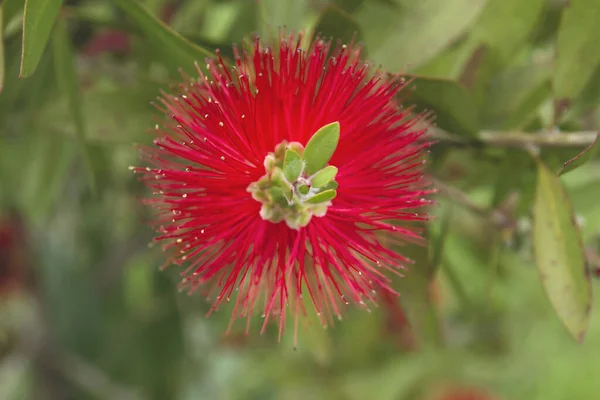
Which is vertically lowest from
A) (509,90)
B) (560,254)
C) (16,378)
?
(560,254)

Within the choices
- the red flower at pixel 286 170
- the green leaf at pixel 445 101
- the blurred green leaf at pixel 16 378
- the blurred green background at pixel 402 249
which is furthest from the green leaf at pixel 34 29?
the blurred green leaf at pixel 16 378

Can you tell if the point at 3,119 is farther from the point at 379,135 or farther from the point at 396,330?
the point at 396,330

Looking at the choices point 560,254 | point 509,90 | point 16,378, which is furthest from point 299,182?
point 16,378

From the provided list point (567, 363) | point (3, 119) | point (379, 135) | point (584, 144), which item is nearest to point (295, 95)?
point (379, 135)

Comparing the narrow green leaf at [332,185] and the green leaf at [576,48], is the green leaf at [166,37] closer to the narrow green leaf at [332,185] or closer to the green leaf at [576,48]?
the narrow green leaf at [332,185]

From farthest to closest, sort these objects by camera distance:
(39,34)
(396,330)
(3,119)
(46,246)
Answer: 1. (396,330)
2. (46,246)
3. (3,119)
4. (39,34)

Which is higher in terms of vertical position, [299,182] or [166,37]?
[166,37]

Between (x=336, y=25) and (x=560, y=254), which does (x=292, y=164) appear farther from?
(x=560, y=254)
